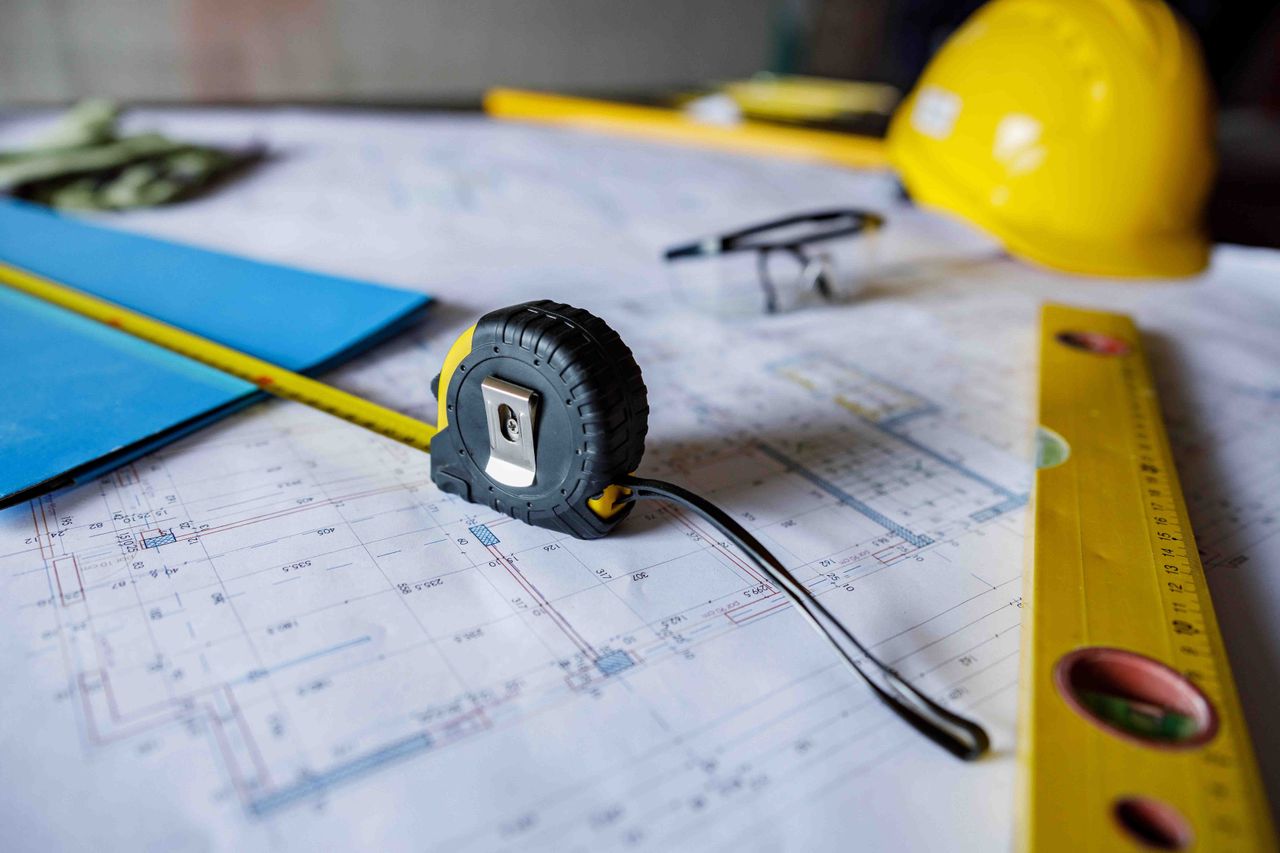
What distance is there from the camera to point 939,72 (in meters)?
1.45

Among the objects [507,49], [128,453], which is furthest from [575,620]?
[507,49]

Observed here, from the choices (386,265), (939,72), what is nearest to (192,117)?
(386,265)

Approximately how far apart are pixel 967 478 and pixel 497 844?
0.50 metres

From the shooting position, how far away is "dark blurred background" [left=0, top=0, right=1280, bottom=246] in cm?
220

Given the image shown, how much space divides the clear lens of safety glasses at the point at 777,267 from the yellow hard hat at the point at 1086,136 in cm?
27

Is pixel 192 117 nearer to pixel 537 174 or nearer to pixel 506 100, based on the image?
A: pixel 506 100

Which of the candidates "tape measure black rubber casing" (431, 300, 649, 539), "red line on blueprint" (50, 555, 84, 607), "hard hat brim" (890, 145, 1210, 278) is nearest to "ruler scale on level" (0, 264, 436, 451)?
"tape measure black rubber casing" (431, 300, 649, 539)

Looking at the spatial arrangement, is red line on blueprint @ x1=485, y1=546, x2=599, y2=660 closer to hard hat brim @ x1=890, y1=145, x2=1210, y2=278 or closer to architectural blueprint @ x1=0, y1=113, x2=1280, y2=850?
architectural blueprint @ x1=0, y1=113, x2=1280, y2=850

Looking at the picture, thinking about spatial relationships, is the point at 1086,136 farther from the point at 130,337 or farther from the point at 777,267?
the point at 130,337

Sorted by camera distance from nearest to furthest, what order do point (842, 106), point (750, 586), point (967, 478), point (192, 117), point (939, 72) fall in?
point (750, 586) < point (967, 478) < point (939, 72) < point (192, 117) < point (842, 106)

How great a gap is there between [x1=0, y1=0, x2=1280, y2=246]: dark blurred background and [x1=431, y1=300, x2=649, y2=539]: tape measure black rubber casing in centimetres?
145

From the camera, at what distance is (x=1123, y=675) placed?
1.54 ft

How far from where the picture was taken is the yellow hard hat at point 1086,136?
1222 millimetres

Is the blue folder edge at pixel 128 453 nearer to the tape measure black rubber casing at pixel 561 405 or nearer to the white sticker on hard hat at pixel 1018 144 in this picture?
the tape measure black rubber casing at pixel 561 405
